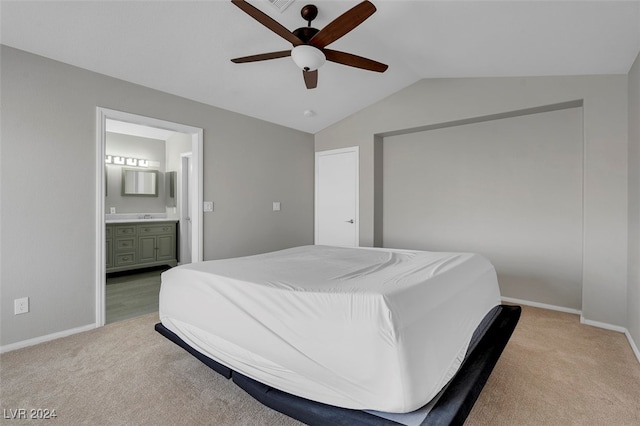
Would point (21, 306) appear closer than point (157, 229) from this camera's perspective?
Yes

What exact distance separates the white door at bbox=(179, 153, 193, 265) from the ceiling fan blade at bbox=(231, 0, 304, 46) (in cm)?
385

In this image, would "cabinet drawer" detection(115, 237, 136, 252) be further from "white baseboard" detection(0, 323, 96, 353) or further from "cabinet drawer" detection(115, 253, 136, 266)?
"white baseboard" detection(0, 323, 96, 353)

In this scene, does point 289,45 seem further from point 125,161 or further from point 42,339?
point 125,161

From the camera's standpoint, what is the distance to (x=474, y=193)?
3818 millimetres

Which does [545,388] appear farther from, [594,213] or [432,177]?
[432,177]

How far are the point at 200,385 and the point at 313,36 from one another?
2.39 meters

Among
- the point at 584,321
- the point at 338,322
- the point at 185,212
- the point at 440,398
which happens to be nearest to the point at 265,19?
the point at 338,322

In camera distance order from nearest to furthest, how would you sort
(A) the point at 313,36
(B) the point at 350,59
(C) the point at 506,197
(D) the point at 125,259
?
1. (A) the point at 313,36
2. (B) the point at 350,59
3. (C) the point at 506,197
4. (D) the point at 125,259

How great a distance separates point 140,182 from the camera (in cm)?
554

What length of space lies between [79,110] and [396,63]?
10.4 ft

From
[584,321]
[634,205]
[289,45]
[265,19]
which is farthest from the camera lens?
[584,321]

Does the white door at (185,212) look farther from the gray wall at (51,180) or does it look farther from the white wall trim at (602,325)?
the white wall trim at (602,325)

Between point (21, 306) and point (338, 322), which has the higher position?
point (338, 322)

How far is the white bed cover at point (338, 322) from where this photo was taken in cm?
118
